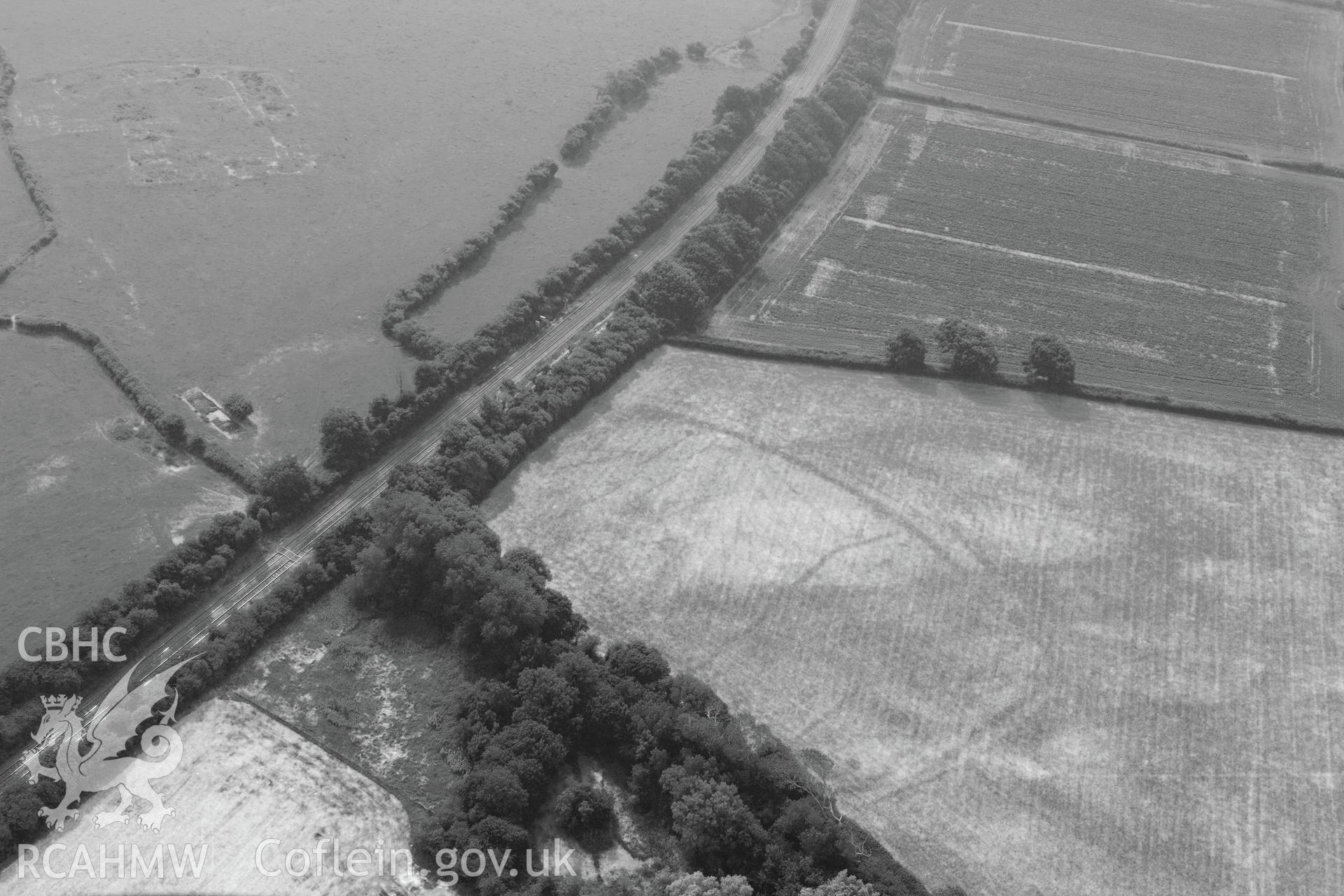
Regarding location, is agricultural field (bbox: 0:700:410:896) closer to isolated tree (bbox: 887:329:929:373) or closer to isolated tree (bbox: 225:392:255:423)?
isolated tree (bbox: 225:392:255:423)

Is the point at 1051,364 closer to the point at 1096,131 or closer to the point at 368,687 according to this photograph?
the point at 1096,131

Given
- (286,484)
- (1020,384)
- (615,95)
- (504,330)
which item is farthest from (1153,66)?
(286,484)

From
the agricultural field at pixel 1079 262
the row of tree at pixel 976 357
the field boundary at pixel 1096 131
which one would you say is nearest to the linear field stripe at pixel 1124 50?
the field boundary at pixel 1096 131

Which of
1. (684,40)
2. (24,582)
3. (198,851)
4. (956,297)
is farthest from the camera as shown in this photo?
(684,40)

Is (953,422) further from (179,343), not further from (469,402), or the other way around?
(179,343)

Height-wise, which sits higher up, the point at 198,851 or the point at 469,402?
the point at 469,402

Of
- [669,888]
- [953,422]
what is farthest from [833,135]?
[669,888]

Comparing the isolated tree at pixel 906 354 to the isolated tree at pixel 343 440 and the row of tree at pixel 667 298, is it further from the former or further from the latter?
the isolated tree at pixel 343 440
